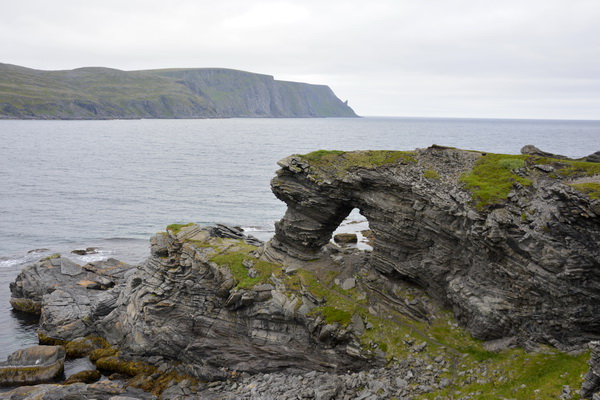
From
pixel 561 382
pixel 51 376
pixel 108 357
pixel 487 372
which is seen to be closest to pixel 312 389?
pixel 487 372

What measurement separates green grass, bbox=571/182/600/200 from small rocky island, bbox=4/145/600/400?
4.9 inches

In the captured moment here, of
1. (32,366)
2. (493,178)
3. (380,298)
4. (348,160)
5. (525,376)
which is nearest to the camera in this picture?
(525,376)

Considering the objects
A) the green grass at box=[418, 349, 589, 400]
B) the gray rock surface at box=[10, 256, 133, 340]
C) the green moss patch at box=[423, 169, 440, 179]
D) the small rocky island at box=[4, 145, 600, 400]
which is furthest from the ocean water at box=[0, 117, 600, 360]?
the green grass at box=[418, 349, 589, 400]

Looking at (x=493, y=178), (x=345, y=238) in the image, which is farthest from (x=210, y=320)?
(x=345, y=238)

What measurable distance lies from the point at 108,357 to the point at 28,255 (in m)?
34.8

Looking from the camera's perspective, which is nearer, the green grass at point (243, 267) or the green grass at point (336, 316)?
the green grass at point (336, 316)

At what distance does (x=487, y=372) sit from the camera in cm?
2677

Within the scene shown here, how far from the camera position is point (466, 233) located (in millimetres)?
29938

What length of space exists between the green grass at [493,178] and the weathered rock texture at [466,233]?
1.18 ft

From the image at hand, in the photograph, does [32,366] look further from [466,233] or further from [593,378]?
[593,378]

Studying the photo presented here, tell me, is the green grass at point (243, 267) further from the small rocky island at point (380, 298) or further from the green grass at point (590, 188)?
the green grass at point (590, 188)

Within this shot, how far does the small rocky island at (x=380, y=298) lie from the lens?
26078 mm

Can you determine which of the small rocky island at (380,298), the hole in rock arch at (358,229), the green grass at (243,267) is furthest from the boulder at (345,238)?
the green grass at (243,267)

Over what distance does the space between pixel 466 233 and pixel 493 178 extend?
4836mm
